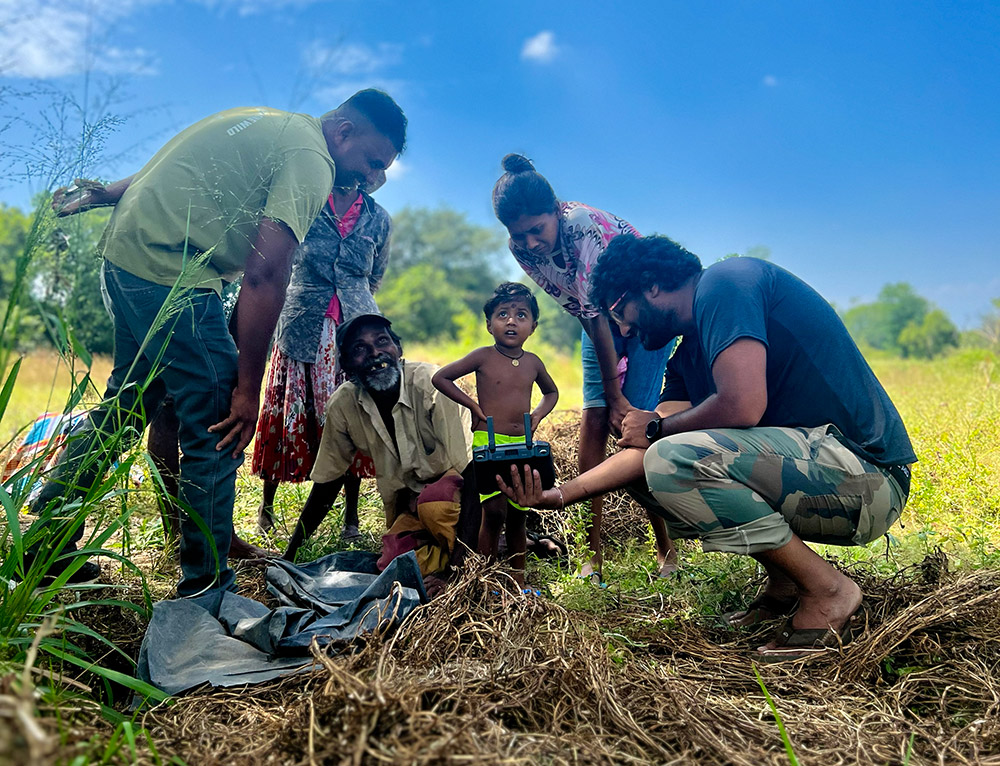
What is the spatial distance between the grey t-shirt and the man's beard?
158 cm

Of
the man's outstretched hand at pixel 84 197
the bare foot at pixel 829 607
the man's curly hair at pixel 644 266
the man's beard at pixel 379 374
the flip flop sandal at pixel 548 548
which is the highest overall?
the man's outstretched hand at pixel 84 197

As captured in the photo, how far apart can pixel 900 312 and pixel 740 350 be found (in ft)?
188

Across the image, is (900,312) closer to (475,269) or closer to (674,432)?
(475,269)

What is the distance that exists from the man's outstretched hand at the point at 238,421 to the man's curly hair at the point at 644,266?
4.38 feet

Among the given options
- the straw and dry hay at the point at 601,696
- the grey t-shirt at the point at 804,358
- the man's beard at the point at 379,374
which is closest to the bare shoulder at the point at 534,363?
the man's beard at the point at 379,374

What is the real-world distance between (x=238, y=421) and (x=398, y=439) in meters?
1.06

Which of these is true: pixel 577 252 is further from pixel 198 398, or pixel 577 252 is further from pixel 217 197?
pixel 198 398

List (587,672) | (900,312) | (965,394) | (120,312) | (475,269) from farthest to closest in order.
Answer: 1. (900,312)
2. (475,269)
3. (965,394)
4. (120,312)
5. (587,672)

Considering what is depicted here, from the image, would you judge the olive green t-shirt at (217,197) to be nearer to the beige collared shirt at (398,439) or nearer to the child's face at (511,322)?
the beige collared shirt at (398,439)

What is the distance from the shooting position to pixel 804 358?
2.42 metres

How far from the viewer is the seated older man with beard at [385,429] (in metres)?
3.47

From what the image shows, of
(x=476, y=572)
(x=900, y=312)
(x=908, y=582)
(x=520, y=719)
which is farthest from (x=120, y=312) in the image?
→ (x=900, y=312)

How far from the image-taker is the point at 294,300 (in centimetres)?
378

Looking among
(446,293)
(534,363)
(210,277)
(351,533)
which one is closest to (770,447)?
(534,363)
